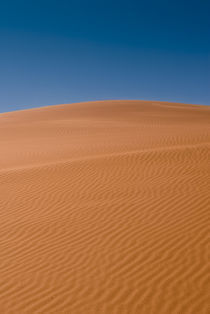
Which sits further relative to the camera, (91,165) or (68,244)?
(91,165)

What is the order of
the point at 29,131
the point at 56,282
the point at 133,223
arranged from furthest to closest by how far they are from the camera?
1. the point at 29,131
2. the point at 133,223
3. the point at 56,282

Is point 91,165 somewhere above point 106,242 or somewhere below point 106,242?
above

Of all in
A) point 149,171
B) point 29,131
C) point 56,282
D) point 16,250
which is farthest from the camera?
point 29,131

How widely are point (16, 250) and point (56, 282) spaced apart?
1464 mm

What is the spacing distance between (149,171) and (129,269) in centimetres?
536

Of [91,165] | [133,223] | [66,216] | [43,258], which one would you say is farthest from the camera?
[91,165]

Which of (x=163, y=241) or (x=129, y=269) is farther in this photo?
(x=163, y=241)

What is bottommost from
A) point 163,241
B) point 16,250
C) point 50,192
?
point 163,241

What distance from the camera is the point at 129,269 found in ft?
15.7

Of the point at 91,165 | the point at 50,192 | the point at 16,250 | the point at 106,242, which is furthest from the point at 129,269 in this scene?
the point at 91,165

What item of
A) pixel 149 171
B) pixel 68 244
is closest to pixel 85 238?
pixel 68 244

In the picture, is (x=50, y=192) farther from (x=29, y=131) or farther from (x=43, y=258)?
(x=29, y=131)

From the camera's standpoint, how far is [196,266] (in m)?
4.71

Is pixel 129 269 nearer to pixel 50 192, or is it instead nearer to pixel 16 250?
pixel 16 250
